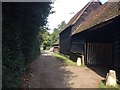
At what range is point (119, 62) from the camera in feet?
41.4

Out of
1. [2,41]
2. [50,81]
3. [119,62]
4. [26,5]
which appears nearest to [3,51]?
[2,41]

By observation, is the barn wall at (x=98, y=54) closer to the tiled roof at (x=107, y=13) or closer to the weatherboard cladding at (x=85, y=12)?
the tiled roof at (x=107, y=13)

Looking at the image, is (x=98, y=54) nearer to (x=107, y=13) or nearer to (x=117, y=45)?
(x=107, y=13)

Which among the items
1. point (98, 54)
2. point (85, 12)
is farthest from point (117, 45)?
point (85, 12)

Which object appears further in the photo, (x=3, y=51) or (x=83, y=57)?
(x=83, y=57)

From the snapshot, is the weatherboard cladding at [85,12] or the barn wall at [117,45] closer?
the barn wall at [117,45]

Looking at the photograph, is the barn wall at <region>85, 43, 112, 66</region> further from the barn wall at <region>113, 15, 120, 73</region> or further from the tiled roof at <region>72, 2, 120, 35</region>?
the barn wall at <region>113, 15, 120, 73</region>

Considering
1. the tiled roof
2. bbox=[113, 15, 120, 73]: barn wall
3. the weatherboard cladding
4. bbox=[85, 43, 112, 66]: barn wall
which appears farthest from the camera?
the weatherboard cladding

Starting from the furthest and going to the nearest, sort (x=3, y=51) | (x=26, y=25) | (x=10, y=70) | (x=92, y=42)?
(x=92, y=42) < (x=26, y=25) < (x=10, y=70) < (x=3, y=51)

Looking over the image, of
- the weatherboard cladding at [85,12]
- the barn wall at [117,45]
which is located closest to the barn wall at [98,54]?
the barn wall at [117,45]

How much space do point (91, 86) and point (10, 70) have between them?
442 centimetres

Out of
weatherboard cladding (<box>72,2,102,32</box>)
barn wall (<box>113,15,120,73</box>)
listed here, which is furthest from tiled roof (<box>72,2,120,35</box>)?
weatherboard cladding (<box>72,2,102,32</box>)

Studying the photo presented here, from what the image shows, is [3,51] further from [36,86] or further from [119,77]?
[119,77]

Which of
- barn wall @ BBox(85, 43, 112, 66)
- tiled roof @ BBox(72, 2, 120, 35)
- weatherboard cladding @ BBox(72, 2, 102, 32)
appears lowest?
barn wall @ BBox(85, 43, 112, 66)
